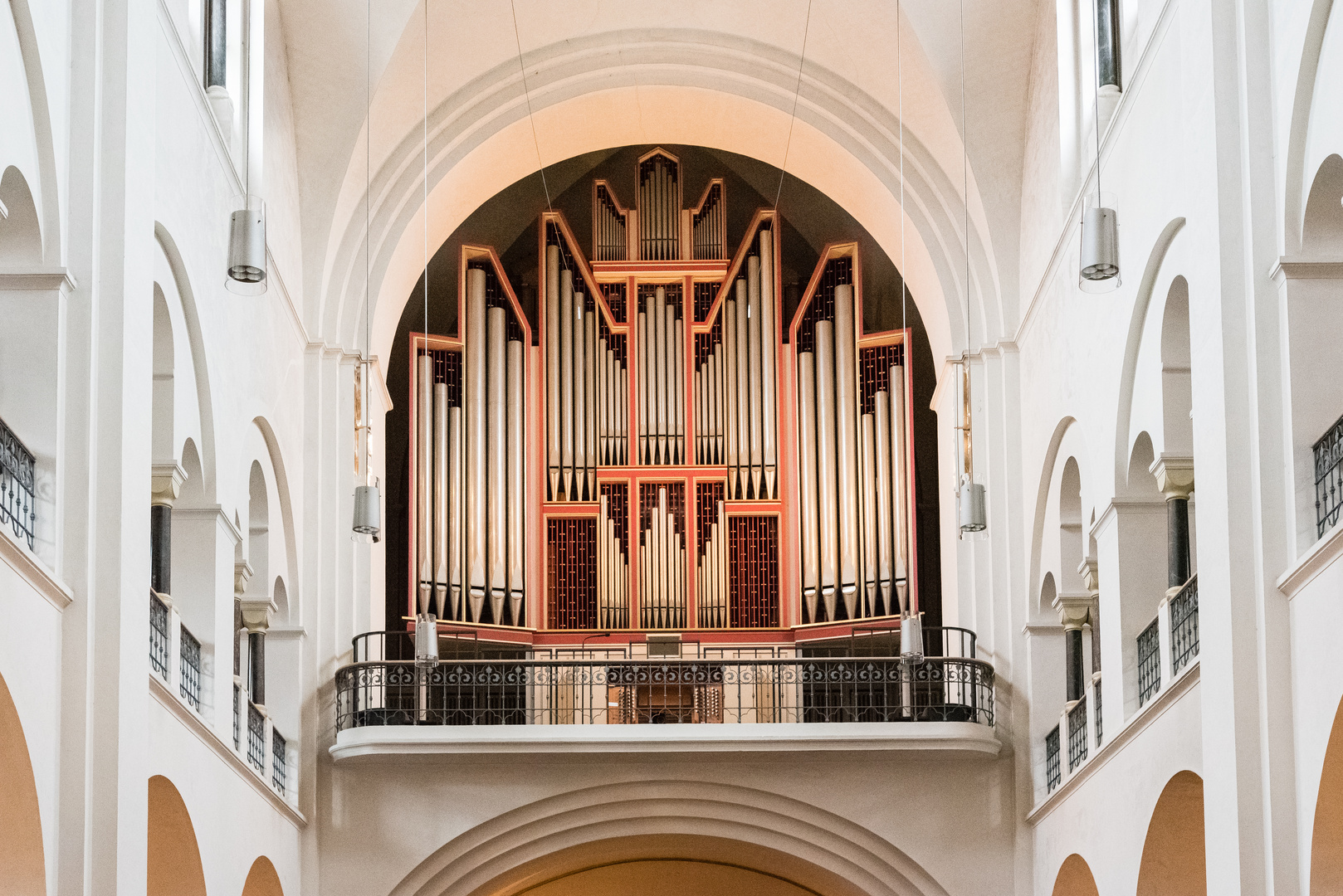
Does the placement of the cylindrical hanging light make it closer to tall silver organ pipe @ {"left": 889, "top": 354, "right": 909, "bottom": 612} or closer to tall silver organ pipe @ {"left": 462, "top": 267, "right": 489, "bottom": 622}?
tall silver organ pipe @ {"left": 462, "top": 267, "right": 489, "bottom": 622}

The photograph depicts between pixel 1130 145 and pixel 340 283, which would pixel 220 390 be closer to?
pixel 340 283

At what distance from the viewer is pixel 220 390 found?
13.7 metres

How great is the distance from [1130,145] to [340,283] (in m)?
7.45

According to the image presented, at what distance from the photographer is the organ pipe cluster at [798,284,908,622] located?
1847 cm

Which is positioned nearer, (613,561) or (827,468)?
(827,468)

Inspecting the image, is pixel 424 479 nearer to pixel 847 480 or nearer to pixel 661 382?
pixel 661 382

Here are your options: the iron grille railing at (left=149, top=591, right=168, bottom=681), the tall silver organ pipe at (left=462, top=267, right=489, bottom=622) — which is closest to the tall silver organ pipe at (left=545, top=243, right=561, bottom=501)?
the tall silver organ pipe at (left=462, top=267, right=489, bottom=622)

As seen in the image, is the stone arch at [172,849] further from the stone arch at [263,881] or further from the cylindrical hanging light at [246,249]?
the cylindrical hanging light at [246,249]

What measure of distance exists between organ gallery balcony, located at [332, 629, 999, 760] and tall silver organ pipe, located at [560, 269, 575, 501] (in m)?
1.91

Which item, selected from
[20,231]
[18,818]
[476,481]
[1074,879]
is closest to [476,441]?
[476,481]

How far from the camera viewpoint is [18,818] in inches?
363

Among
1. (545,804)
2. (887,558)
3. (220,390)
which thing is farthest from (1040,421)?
(220,390)

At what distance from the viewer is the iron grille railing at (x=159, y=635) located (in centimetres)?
1198

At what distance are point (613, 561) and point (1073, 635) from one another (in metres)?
5.36
